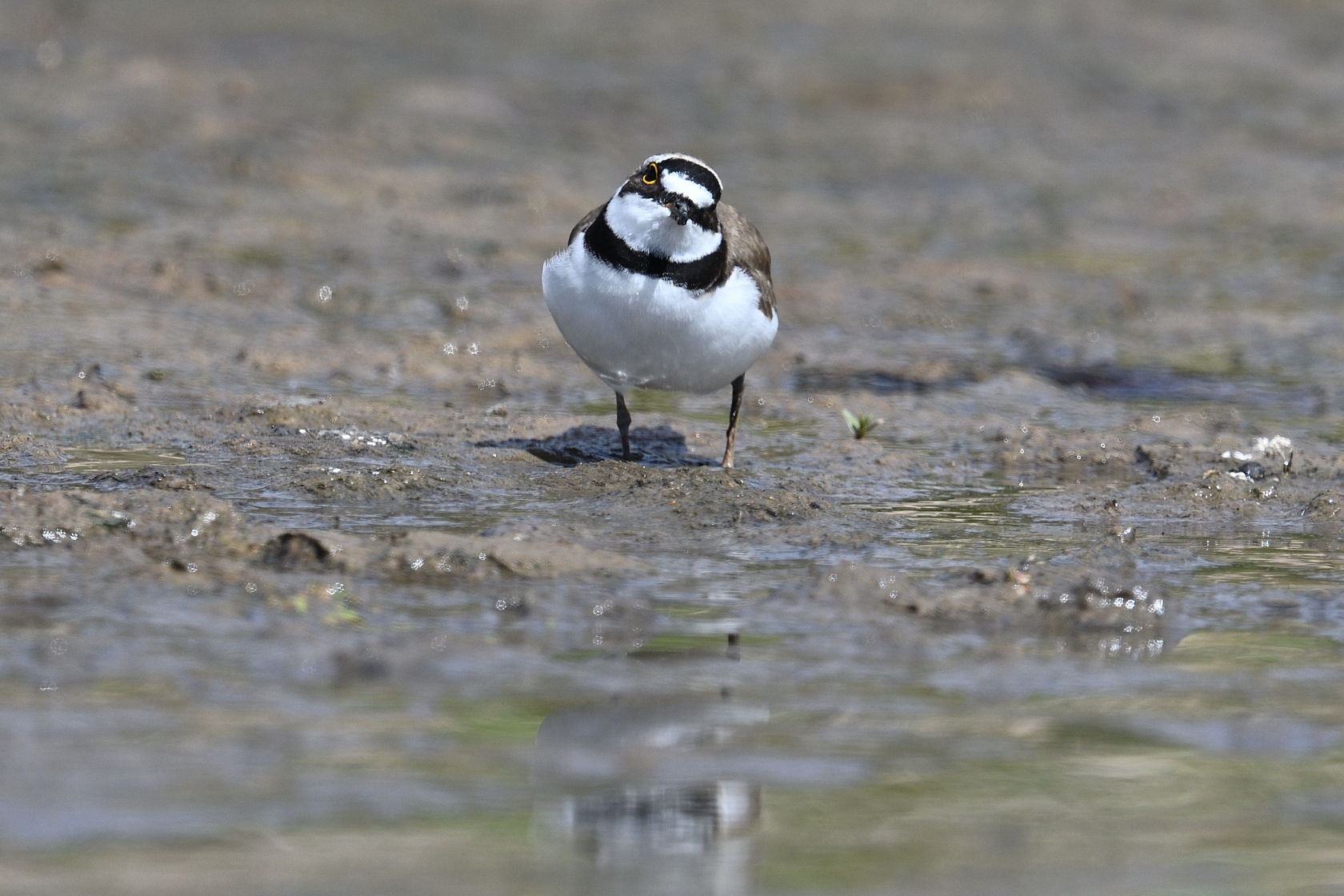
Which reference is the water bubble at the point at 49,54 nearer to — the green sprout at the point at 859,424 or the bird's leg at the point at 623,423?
the bird's leg at the point at 623,423

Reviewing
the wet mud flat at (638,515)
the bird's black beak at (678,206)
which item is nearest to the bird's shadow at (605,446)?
the wet mud flat at (638,515)

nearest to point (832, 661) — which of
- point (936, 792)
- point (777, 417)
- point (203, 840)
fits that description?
A: point (936, 792)

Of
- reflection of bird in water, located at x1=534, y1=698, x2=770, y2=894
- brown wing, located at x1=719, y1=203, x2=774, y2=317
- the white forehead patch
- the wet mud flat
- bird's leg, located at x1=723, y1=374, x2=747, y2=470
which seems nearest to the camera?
reflection of bird in water, located at x1=534, y1=698, x2=770, y2=894

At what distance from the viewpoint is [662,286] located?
22.0ft

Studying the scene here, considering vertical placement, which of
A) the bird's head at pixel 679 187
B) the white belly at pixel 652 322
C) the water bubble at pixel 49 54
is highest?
the water bubble at pixel 49 54

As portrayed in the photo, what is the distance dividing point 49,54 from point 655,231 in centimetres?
1129

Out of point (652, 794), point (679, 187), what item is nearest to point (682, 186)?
point (679, 187)

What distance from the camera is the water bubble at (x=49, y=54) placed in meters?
15.8

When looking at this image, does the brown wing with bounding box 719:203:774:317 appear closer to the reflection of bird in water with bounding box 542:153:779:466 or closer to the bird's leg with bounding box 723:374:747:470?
the reflection of bird in water with bounding box 542:153:779:466

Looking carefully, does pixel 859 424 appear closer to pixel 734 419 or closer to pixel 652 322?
pixel 734 419

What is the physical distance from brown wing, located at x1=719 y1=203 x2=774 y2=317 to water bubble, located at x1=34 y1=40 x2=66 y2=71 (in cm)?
1006

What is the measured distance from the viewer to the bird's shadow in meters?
7.84

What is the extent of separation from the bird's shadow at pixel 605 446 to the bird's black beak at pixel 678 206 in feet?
4.60

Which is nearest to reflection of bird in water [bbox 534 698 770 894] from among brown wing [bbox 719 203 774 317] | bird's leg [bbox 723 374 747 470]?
brown wing [bbox 719 203 774 317]
